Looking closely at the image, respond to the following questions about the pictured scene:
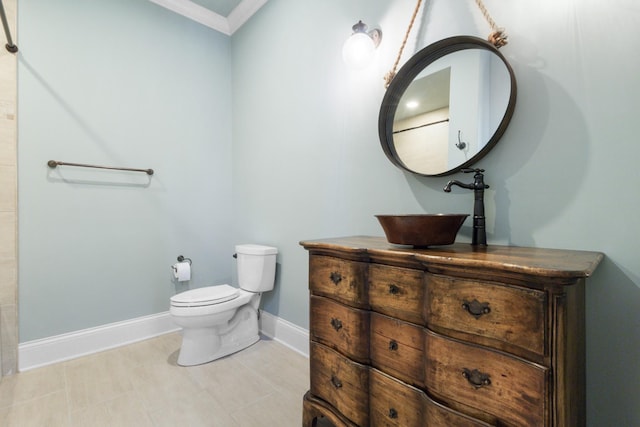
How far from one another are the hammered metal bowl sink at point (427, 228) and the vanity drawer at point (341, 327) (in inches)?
13.3

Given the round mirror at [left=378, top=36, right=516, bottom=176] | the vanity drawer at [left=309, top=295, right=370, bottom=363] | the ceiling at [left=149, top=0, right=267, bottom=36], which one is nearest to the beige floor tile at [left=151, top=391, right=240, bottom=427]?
the vanity drawer at [left=309, top=295, right=370, bottom=363]

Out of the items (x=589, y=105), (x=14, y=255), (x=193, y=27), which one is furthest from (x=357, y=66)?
(x=14, y=255)

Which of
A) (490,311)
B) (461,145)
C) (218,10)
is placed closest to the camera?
(490,311)

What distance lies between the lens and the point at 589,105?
3.29 ft

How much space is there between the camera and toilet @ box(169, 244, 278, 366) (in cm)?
192

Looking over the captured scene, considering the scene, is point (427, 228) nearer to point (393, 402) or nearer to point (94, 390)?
point (393, 402)

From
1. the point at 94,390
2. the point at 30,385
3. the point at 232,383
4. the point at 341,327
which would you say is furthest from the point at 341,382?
the point at 30,385

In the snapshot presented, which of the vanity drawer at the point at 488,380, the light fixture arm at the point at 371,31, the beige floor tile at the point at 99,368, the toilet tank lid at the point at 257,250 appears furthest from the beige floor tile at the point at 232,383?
the light fixture arm at the point at 371,31

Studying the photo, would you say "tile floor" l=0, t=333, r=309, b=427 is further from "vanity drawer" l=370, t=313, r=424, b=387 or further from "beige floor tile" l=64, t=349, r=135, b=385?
"vanity drawer" l=370, t=313, r=424, b=387

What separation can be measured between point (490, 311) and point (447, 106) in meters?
0.92

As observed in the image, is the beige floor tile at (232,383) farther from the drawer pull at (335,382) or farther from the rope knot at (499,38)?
the rope knot at (499,38)

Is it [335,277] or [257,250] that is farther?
[257,250]

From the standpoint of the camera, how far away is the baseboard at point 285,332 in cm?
210

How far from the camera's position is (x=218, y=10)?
2.68 metres
